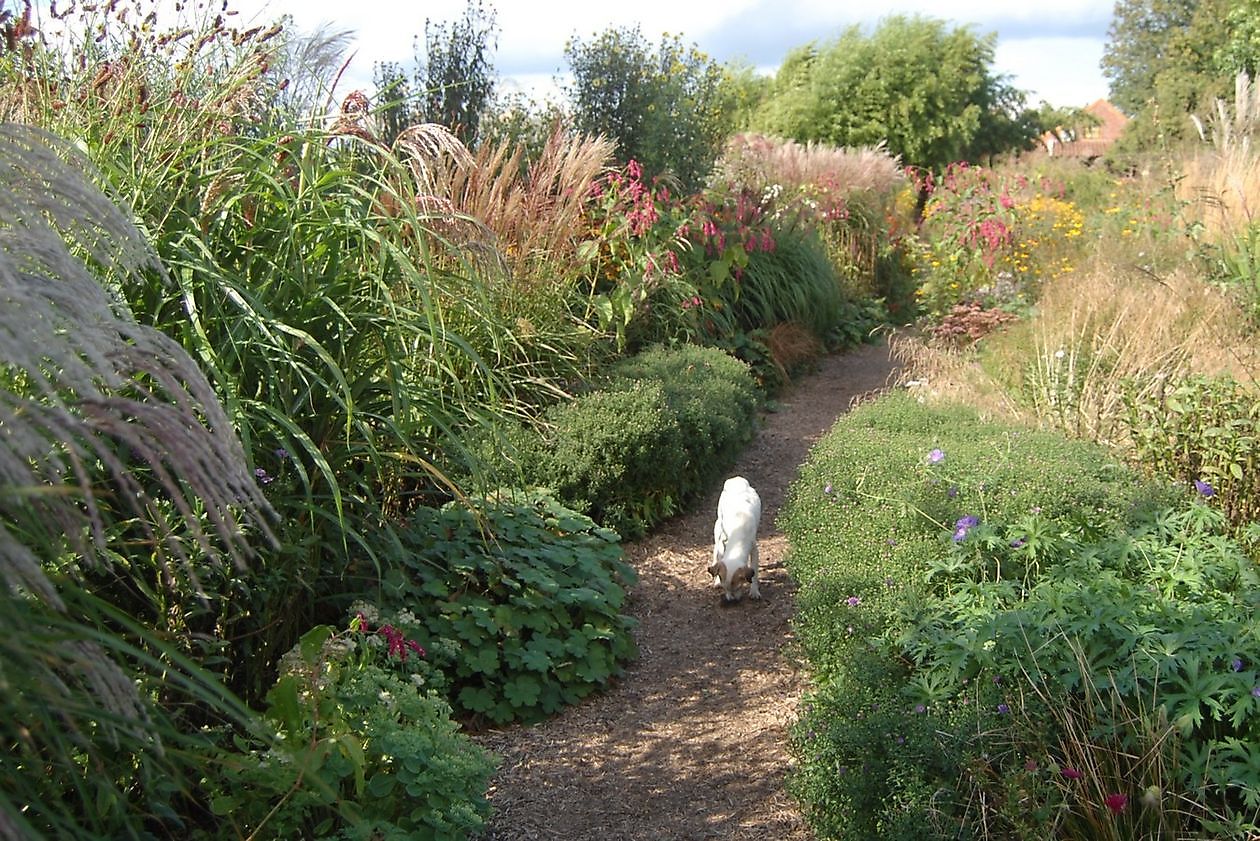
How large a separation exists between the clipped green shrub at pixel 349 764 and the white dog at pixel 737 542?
79.7 inches

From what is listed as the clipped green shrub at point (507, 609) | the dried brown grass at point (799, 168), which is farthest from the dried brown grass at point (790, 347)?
the clipped green shrub at point (507, 609)

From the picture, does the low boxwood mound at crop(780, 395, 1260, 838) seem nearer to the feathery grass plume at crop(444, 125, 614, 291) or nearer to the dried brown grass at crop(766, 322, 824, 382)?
the feathery grass plume at crop(444, 125, 614, 291)

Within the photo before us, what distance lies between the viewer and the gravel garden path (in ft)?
11.1

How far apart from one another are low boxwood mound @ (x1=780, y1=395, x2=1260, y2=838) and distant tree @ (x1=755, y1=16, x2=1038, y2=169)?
22.2 metres

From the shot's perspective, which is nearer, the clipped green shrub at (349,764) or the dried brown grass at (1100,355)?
the clipped green shrub at (349,764)

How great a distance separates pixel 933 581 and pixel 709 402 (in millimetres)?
2654

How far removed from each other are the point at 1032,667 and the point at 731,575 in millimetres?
1978

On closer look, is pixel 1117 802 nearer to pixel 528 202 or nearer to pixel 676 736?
pixel 676 736

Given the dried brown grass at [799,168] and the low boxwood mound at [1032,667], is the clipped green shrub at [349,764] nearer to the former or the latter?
the low boxwood mound at [1032,667]

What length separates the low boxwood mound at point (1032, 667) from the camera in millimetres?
2770

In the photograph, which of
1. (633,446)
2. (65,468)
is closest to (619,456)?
(633,446)

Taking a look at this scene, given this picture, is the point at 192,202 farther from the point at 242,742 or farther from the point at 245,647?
the point at 242,742

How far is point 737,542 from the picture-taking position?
16.0 ft

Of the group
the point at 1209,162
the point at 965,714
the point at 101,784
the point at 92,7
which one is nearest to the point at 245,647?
the point at 101,784
